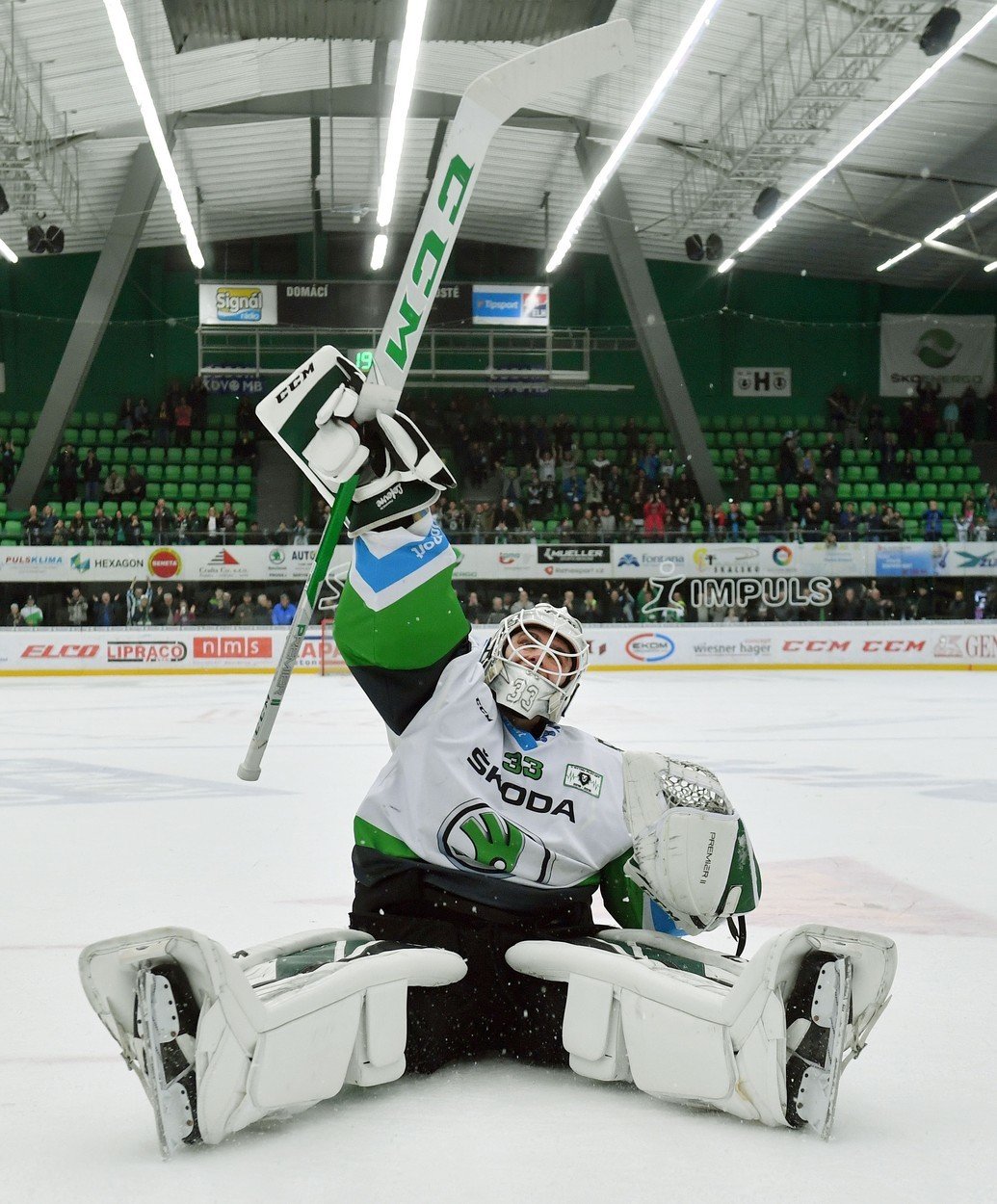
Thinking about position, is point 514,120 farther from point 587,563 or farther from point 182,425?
point 182,425

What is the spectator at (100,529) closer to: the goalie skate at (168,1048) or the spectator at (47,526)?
the spectator at (47,526)

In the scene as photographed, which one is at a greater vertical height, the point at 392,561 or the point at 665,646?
the point at 392,561

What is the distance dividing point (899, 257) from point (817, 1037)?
66.0 feet

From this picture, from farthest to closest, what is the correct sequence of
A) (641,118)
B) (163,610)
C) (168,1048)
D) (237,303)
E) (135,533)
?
(237,303) < (135,533) < (163,610) < (641,118) < (168,1048)

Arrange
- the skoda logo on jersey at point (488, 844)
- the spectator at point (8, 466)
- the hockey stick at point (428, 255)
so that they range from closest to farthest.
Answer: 1. the skoda logo on jersey at point (488, 844)
2. the hockey stick at point (428, 255)
3. the spectator at point (8, 466)

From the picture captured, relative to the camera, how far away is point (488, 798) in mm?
2146

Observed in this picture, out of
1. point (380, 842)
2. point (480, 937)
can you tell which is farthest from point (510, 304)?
point (480, 937)

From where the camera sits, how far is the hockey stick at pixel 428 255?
2.49 m

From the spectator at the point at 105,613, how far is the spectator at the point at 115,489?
3.66 meters

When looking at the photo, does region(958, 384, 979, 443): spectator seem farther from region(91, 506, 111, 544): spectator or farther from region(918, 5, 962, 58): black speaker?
region(91, 506, 111, 544): spectator

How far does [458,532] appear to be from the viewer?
15.8m

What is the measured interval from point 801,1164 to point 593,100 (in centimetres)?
1479

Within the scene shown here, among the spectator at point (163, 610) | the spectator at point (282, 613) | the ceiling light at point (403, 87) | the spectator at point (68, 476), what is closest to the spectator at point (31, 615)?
the spectator at point (163, 610)

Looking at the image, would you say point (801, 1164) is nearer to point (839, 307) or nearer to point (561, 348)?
point (561, 348)
